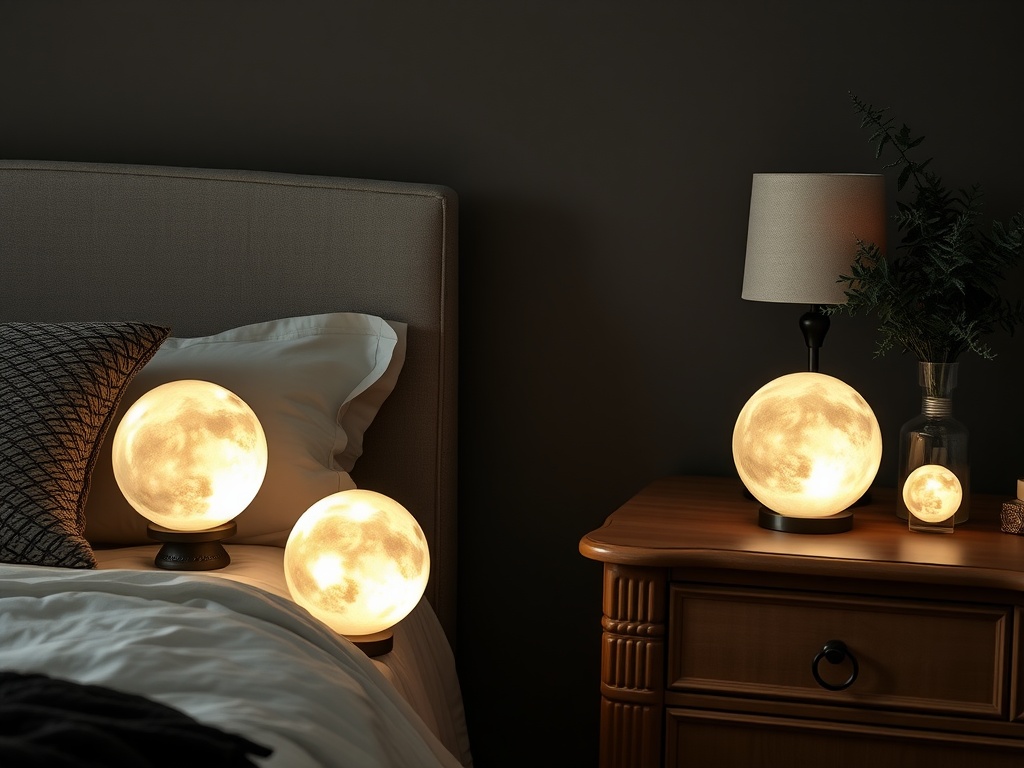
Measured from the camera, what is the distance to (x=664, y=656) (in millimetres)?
1673

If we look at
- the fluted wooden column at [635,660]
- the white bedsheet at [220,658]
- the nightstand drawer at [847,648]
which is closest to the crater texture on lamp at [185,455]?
the white bedsheet at [220,658]

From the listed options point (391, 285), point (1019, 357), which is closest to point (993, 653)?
point (1019, 357)

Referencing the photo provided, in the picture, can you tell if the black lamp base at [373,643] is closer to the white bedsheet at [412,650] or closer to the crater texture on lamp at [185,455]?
the white bedsheet at [412,650]

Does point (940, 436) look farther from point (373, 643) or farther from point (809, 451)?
point (373, 643)

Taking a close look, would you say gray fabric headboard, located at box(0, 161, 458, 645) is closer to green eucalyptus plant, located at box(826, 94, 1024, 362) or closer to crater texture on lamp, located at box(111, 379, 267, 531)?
crater texture on lamp, located at box(111, 379, 267, 531)

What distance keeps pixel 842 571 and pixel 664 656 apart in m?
0.30

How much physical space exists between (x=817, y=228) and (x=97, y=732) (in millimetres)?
1357

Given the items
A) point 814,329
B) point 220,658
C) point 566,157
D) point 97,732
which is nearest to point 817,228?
point 814,329

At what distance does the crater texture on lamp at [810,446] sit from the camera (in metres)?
1.70

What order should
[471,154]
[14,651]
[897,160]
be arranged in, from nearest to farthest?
1. [14,651]
2. [897,160]
3. [471,154]

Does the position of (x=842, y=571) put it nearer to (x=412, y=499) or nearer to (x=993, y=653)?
(x=993, y=653)

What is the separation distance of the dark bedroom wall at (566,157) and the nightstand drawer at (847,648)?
0.61 meters

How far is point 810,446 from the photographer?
66.9 inches

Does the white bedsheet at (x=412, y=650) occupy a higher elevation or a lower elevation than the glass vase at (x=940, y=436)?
lower
